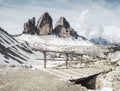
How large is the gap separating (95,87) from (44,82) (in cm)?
936

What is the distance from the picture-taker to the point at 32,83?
23.0 metres

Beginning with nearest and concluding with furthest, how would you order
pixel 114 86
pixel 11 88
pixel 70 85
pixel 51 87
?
pixel 11 88 → pixel 51 87 → pixel 70 85 → pixel 114 86

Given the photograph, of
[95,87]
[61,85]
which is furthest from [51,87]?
[95,87]

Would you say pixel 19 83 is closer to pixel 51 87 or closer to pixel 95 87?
pixel 51 87

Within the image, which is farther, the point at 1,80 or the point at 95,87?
the point at 95,87

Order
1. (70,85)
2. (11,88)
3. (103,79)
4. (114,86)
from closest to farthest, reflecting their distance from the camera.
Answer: (11,88)
(70,85)
(114,86)
(103,79)

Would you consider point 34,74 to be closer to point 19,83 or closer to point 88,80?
point 19,83

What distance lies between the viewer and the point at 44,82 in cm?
2389

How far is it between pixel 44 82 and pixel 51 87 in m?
1.65

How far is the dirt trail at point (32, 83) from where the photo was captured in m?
21.4

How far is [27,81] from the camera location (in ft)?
77.5

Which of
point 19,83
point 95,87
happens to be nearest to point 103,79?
point 95,87

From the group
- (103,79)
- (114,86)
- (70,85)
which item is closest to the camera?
(70,85)

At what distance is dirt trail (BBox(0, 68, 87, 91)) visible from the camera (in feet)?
70.3
